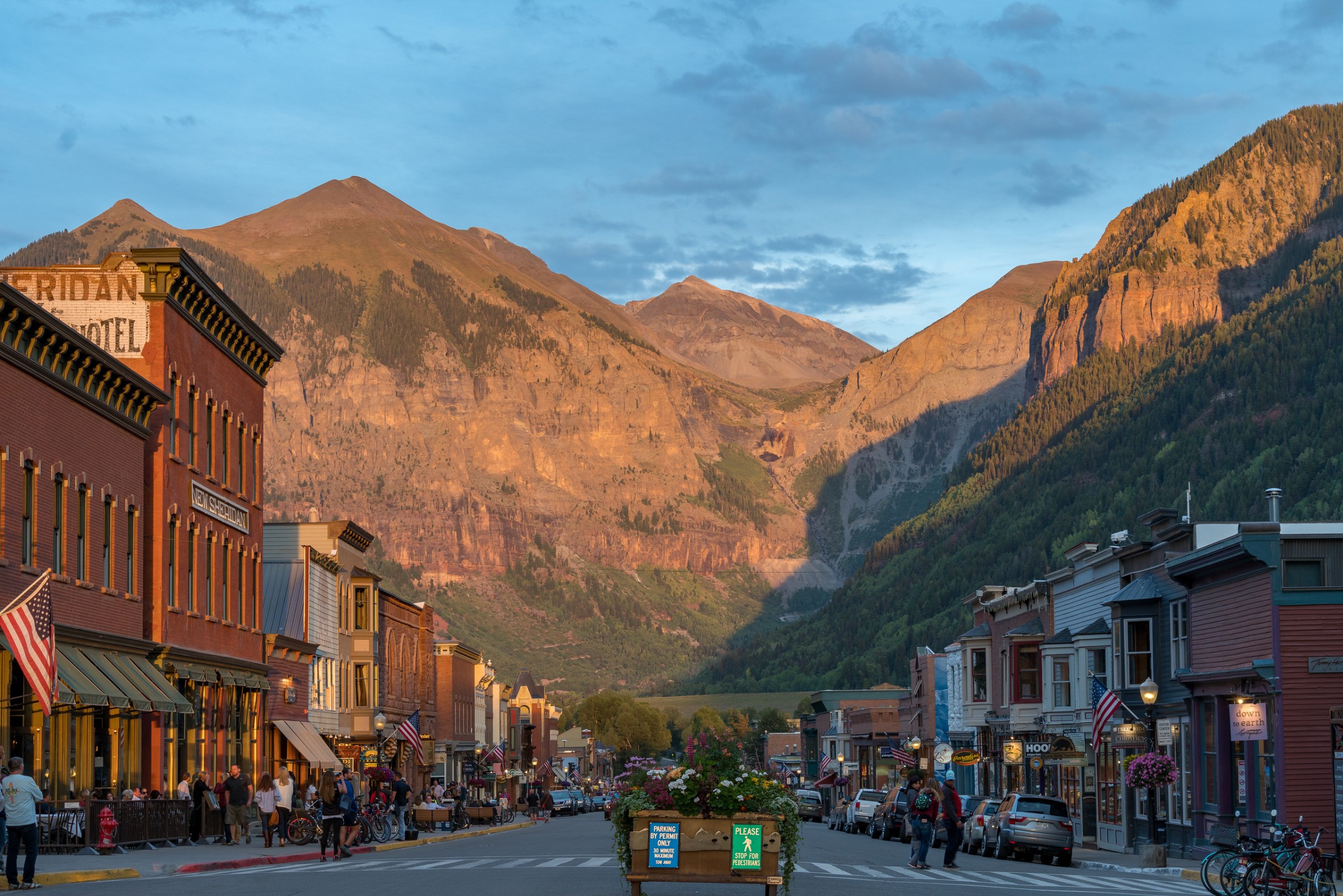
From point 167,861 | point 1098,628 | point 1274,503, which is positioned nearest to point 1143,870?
point 1274,503

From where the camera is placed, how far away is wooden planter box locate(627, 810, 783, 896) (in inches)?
844

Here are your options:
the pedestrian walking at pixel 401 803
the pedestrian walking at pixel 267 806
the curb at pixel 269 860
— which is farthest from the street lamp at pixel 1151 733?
the pedestrian walking at pixel 267 806

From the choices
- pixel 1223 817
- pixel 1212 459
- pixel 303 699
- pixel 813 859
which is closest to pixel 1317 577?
pixel 1223 817

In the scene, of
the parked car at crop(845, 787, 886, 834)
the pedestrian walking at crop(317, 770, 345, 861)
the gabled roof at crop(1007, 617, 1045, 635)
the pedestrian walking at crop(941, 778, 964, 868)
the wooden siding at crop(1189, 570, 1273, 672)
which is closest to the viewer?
the pedestrian walking at crop(941, 778, 964, 868)

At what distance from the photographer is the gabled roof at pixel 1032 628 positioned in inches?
2726

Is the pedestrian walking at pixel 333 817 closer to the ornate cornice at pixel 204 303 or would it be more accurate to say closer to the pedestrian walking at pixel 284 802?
the pedestrian walking at pixel 284 802

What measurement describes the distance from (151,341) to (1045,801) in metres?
27.5

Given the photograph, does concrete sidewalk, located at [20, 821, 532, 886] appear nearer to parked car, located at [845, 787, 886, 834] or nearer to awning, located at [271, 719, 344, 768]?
awning, located at [271, 719, 344, 768]

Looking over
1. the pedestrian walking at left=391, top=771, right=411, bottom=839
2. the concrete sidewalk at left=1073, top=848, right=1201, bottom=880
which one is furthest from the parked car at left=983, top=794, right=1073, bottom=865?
the pedestrian walking at left=391, top=771, right=411, bottom=839

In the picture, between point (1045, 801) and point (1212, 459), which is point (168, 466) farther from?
point (1212, 459)

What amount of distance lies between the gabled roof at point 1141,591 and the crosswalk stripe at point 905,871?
15961 mm

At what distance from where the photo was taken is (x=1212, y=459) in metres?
164

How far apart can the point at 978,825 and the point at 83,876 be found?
1152 inches

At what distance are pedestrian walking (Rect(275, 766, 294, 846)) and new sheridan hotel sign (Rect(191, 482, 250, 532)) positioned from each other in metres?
9.89
